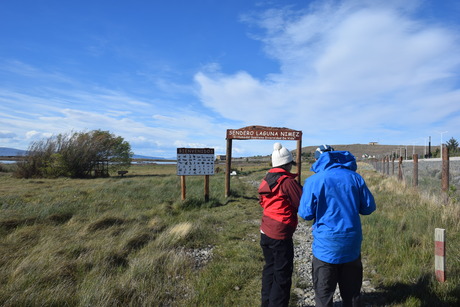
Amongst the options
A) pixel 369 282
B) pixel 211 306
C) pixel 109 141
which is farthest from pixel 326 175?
pixel 109 141

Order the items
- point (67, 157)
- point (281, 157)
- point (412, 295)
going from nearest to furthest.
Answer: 1. point (281, 157)
2. point (412, 295)
3. point (67, 157)

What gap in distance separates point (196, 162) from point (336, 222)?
8581 mm

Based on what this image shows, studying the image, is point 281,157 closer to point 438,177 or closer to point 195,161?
point 195,161

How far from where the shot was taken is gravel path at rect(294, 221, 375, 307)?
11.6ft

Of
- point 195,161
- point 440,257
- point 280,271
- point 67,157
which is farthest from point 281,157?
point 67,157

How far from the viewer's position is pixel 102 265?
13.6 ft

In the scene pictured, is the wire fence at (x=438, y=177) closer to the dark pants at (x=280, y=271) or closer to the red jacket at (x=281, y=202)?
the red jacket at (x=281, y=202)

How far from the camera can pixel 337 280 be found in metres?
2.52

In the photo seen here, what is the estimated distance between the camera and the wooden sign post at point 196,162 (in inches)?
409

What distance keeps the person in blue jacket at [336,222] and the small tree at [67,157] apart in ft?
84.0

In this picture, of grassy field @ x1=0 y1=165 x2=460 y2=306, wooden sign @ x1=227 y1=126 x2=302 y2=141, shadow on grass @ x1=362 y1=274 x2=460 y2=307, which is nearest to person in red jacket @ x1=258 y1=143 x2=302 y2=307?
grassy field @ x1=0 y1=165 x2=460 y2=306

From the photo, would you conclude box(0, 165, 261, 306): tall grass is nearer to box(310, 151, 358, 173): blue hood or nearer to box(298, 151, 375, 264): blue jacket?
box(298, 151, 375, 264): blue jacket

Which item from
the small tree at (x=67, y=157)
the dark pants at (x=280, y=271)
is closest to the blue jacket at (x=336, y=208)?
the dark pants at (x=280, y=271)

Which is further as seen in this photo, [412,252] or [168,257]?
[168,257]
